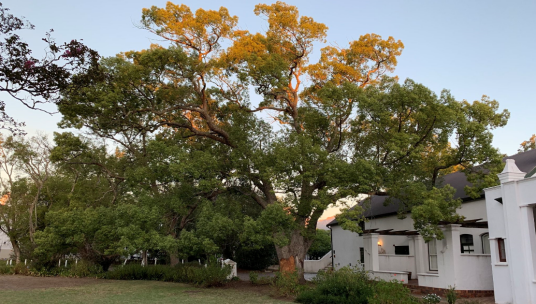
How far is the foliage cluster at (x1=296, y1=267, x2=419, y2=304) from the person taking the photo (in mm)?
12141

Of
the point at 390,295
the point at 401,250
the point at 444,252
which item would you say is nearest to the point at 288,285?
the point at 390,295

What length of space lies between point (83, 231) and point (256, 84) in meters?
12.8

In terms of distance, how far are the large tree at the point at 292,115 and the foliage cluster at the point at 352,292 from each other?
3.51 meters

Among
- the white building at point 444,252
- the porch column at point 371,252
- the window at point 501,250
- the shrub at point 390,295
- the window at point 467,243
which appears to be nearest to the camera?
the shrub at point 390,295

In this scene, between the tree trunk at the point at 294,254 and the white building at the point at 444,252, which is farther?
the tree trunk at the point at 294,254

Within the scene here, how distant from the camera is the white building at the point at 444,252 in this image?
16.0 metres

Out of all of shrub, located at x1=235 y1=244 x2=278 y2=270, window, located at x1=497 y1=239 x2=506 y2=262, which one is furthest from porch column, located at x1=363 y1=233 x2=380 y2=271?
shrub, located at x1=235 y1=244 x2=278 y2=270

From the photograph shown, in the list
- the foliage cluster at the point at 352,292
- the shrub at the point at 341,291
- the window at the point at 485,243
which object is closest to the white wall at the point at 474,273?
the window at the point at 485,243

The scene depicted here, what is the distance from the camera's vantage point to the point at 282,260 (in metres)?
20.2

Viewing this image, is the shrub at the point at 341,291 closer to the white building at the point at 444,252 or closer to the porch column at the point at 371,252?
the white building at the point at 444,252

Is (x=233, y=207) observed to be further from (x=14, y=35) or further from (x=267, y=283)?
(x=14, y=35)

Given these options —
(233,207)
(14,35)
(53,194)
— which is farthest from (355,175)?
(53,194)

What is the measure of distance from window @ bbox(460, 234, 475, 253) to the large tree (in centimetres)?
334

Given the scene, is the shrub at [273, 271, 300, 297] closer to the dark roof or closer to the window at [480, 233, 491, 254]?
the dark roof
